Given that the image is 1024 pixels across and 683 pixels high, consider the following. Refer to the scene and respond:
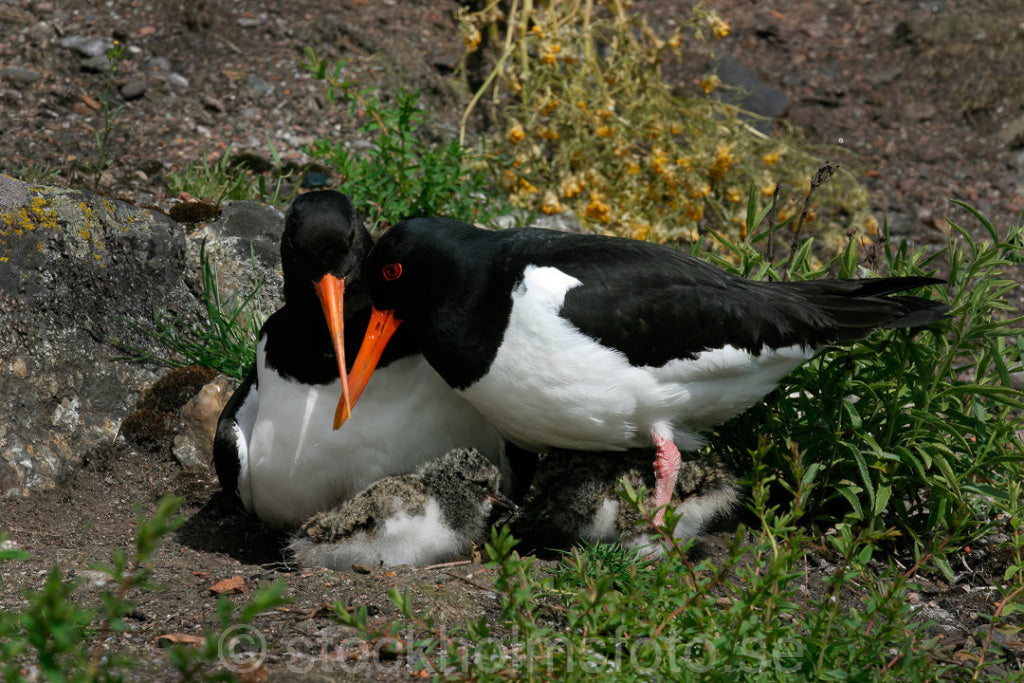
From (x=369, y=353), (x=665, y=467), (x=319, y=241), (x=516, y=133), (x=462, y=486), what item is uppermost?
(x=516, y=133)

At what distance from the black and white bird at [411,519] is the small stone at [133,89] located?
3701mm

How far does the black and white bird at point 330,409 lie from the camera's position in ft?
12.6

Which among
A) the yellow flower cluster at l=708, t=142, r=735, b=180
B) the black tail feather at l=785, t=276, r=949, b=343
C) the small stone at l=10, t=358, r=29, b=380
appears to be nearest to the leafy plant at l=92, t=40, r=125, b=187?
the small stone at l=10, t=358, r=29, b=380

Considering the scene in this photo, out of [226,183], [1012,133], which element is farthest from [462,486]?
[1012,133]

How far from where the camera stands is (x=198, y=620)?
3129 mm

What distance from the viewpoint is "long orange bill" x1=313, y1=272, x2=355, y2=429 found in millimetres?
3631

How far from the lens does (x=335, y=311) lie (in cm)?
368

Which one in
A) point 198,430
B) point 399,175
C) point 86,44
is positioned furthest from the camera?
point 86,44

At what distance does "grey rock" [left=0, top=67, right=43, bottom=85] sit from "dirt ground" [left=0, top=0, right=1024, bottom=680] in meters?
0.02

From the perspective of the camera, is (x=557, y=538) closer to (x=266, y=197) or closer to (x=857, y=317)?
(x=857, y=317)

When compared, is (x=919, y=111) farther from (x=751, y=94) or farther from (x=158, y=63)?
(x=158, y=63)

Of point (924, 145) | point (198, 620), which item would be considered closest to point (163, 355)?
point (198, 620)

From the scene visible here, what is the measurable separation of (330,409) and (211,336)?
1.21 m

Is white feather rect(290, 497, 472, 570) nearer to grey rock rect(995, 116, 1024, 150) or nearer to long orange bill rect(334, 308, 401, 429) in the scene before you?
long orange bill rect(334, 308, 401, 429)
